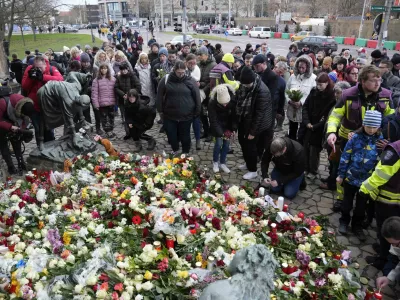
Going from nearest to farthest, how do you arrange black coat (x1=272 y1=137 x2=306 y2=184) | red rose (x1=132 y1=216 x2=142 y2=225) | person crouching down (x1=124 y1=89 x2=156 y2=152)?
red rose (x1=132 y1=216 x2=142 y2=225) → black coat (x1=272 y1=137 x2=306 y2=184) → person crouching down (x1=124 y1=89 x2=156 y2=152)

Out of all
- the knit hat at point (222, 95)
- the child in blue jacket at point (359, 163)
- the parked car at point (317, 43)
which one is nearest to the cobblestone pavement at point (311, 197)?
the child in blue jacket at point (359, 163)

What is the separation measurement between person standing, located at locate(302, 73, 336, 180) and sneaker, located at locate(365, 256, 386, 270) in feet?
7.20

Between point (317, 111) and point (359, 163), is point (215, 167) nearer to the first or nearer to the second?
point (317, 111)

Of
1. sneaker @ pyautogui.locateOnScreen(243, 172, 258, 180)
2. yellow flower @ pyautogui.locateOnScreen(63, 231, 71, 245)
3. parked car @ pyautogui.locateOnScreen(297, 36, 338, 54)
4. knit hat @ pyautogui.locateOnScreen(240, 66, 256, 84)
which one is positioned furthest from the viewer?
parked car @ pyautogui.locateOnScreen(297, 36, 338, 54)

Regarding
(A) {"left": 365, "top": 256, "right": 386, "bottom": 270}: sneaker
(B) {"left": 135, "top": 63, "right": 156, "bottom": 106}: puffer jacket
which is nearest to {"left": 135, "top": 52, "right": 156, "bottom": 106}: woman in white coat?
(B) {"left": 135, "top": 63, "right": 156, "bottom": 106}: puffer jacket

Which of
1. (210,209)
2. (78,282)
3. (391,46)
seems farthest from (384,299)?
(391,46)

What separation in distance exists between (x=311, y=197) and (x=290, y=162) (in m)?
0.83

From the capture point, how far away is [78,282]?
2633mm

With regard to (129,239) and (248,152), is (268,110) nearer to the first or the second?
(248,152)

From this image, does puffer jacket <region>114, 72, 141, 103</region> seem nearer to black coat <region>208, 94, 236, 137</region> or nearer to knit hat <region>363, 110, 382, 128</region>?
black coat <region>208, 94, 236, 137</region>

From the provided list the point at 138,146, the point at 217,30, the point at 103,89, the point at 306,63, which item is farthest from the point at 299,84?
the point at 217,30

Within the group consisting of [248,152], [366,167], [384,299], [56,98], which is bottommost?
[384,299]

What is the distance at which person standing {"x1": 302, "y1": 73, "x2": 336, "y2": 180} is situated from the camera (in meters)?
5.49

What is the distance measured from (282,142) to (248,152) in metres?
1.13
